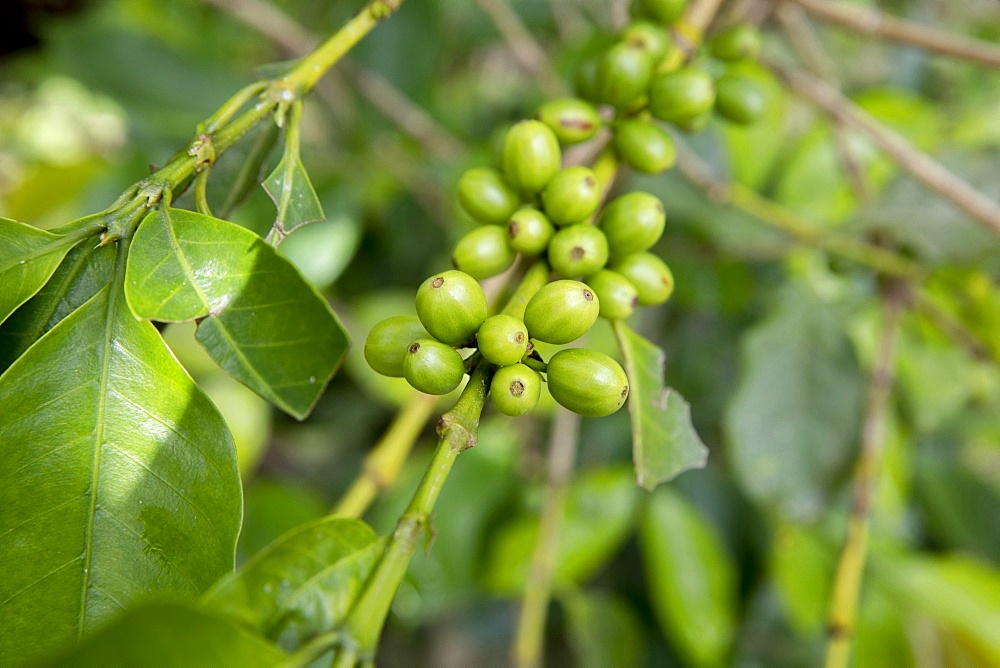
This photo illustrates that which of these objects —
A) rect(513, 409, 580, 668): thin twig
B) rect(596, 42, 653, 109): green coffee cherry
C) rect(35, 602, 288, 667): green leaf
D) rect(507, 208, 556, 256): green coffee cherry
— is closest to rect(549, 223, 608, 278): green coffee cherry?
rect(507, 208, 556, 256): green coffee cherry

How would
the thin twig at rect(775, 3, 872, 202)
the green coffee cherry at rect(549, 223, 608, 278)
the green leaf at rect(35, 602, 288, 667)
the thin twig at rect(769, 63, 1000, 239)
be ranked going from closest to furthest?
the green leaf at rect(35, 602, 288, 667) < the green coffee cherry at rect(549, 223, 608, 278) < the thin twig at rect(769, 63, 1000, 239) < the thin twig at rect(775, 3, 872, 202)

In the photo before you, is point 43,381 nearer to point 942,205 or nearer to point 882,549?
point 942,205

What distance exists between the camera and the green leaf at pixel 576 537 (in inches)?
61.5

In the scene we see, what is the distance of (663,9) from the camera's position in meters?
0.94

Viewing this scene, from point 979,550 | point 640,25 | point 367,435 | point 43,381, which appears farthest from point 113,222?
point 979,550

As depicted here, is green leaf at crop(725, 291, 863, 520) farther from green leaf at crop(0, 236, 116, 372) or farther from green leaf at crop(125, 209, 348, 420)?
green leaf at crop(0, 236, 116, 372)

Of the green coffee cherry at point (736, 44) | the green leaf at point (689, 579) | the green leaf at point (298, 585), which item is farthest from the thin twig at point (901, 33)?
the green leaf at point (298, 585)

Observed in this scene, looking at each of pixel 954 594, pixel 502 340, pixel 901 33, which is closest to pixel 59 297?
pixel 502 340

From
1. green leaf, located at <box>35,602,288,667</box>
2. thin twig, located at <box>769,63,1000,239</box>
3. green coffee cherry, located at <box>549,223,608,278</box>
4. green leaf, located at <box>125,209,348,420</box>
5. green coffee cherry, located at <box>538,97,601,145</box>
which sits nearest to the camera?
green leaf, located at <box>35,602,288,667</box>

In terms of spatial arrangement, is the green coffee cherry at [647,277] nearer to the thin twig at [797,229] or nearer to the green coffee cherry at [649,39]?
the green coffee cherry at [649,39]

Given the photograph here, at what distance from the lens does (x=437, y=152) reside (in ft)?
6.08

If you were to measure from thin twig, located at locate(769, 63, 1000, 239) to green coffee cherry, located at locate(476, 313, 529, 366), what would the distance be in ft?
2.99

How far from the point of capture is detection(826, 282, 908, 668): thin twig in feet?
3.74

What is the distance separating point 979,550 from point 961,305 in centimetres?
65
